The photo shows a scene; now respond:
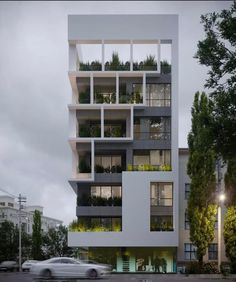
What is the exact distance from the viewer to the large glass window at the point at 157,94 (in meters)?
51.2

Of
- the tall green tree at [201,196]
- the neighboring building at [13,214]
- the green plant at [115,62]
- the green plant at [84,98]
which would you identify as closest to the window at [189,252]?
the tall green tree at [201,196]

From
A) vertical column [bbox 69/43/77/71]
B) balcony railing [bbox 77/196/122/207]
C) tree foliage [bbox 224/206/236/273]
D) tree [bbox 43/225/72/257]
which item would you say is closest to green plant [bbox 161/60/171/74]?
vertical column [bbox 69/43/77/71]

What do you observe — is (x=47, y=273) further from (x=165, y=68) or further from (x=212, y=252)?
(x=165, y=68)

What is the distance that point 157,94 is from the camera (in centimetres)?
5150

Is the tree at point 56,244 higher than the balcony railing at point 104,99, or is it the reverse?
the balcony railing at point 104,99

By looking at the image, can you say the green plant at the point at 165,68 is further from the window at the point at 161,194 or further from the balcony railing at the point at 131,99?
the window at the point at 161,194

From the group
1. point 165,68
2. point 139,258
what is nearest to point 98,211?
point 139,258

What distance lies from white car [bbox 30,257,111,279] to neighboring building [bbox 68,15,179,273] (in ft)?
51.1

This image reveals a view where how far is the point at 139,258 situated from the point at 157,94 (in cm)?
1444

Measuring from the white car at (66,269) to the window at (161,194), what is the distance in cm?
1745

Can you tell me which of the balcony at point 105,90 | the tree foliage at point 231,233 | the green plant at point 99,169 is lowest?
the tree foliage at point 231,233

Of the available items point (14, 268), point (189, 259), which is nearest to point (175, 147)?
point (189, 259)

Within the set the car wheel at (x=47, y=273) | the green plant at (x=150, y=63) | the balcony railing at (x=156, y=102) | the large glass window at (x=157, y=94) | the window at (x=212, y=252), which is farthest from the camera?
the balcony railing at (x=156, y=102)

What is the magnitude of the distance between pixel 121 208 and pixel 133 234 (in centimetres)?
246
